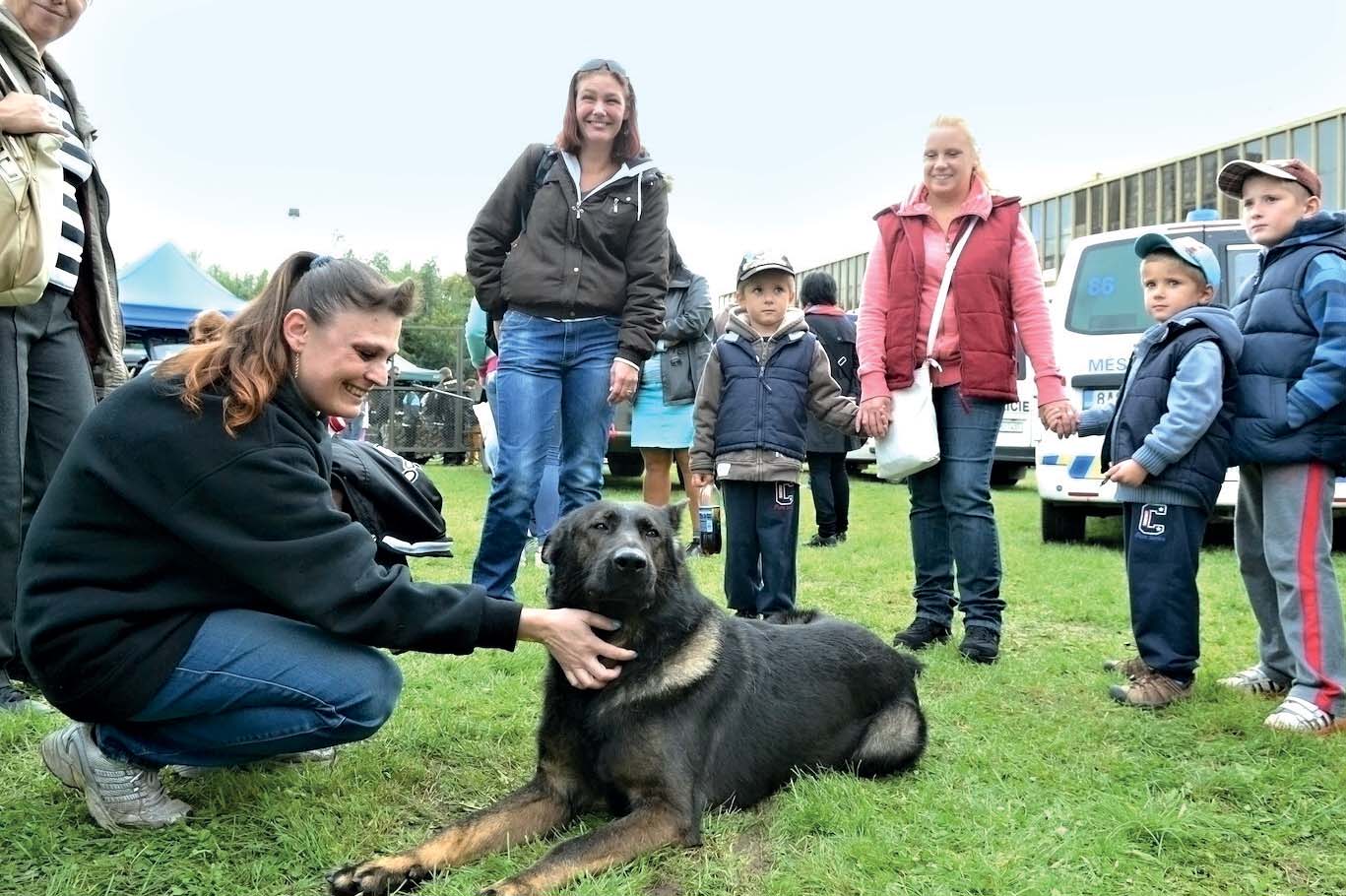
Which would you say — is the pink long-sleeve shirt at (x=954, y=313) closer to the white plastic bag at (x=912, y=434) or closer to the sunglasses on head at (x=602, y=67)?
the white plastic bag at (x=912, y=434)

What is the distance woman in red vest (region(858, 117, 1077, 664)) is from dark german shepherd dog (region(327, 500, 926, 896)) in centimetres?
145

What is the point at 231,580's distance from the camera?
96.9 inches

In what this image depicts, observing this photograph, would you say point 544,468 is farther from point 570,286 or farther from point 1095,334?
point 1095,334

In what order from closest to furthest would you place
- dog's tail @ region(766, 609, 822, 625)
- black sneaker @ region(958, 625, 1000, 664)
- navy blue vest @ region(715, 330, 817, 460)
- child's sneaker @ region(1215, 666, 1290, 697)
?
1. dog's tail @ region(766, 609, 822, 625)
2. child's sneaker @ region(1215, 666, 1290, 697)
3. black sneaker @ region(958, 625, 1000, 664)
4. navy blue vest @ region(715, 330, 817, 460)

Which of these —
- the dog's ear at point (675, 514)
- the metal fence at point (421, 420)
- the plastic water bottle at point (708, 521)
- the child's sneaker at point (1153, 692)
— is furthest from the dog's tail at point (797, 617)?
the metal fence at point (421, 420)

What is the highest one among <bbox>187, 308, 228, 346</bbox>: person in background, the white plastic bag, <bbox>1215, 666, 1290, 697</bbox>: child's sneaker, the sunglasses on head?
the sunglasses on head

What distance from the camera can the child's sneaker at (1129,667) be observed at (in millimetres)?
3902

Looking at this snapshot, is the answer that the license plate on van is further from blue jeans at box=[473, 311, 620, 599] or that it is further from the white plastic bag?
blue jeans at box=[473, 311, 620, 599]

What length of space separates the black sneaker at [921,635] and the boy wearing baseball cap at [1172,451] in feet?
3.12

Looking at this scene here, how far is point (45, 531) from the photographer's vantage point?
2303 mm

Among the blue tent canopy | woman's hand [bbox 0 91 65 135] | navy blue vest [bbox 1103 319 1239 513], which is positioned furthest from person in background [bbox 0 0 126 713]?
the blue tent canopy

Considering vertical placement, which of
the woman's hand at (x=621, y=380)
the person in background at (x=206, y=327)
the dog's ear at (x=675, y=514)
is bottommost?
the dog's ear at (x=675, y=514)

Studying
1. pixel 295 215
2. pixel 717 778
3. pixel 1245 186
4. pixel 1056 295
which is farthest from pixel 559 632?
pixel 295 215

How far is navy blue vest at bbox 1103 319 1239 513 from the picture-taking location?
143 inches
